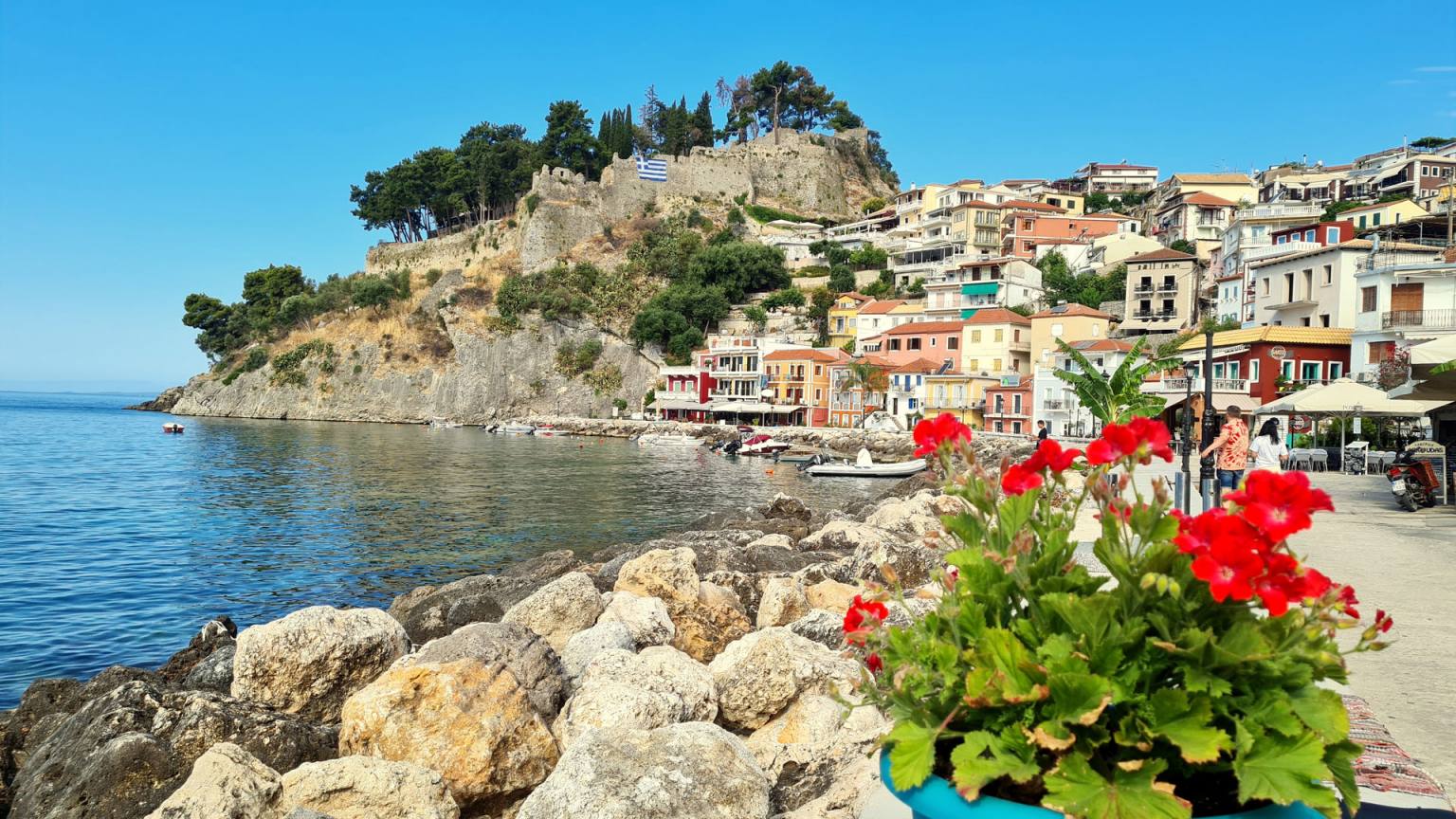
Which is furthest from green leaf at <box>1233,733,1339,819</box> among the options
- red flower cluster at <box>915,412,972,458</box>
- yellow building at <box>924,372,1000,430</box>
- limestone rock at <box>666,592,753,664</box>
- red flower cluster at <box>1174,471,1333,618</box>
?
yellow building at <box>924,372,1000,430</box>

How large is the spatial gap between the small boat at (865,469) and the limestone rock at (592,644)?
33.7 m

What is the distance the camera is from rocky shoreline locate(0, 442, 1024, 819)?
482 centimetres

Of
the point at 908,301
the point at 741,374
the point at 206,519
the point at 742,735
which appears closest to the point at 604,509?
the point at 206,519

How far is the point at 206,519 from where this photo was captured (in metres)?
26.5

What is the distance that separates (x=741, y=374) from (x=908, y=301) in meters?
15.2

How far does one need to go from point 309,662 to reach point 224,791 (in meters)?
2.36

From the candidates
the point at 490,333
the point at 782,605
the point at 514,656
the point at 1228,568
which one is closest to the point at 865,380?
the point at 490,333

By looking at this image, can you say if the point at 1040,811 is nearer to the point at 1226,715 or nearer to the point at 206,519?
the point at 1226,715

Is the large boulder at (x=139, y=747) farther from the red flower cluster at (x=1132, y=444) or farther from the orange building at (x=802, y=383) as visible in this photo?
the orange building at (x=802, y=383)

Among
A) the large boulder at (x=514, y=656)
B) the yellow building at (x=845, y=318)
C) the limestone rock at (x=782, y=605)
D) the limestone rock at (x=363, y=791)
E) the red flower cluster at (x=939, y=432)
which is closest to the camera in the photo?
the red flower cluster at (x=939, y=432)

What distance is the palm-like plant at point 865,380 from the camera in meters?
61.1

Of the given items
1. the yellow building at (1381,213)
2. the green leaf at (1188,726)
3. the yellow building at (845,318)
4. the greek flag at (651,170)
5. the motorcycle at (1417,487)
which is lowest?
the motorcycle at (1417,487)

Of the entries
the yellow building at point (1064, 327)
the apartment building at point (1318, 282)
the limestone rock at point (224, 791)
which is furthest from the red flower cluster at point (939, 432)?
the yellow building at point (1064, 327)

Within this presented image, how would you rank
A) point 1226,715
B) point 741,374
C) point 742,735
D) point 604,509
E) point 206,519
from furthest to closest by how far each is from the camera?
point 741,374, point 604,509, point 206,519, point 742,735, point 1226,715
